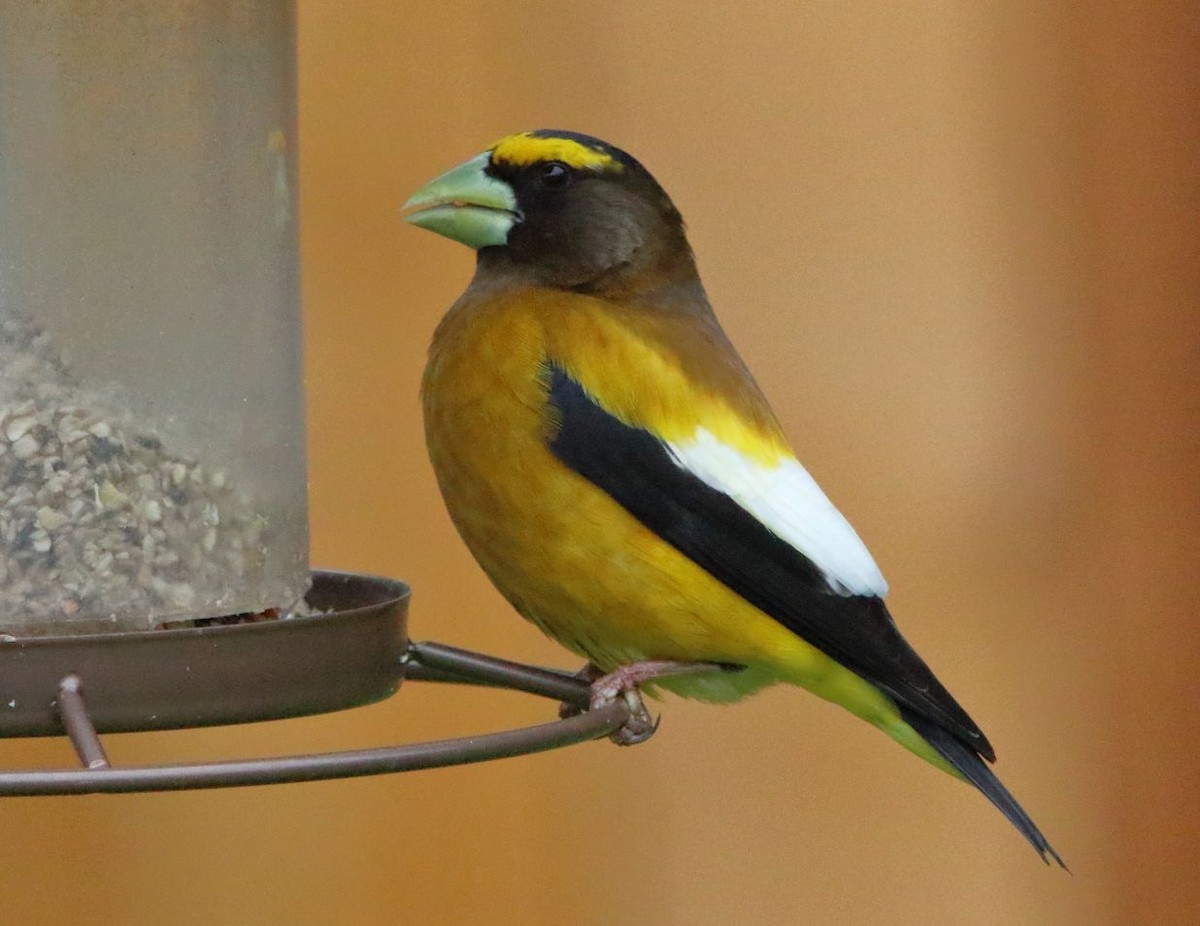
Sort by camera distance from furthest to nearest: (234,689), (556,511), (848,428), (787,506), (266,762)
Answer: (848,428)
(787,506)
(556,511)
(234,689)
(266,762)

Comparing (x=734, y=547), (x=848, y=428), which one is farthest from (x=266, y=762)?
(x=848, y=428)

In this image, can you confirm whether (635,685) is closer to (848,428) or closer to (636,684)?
(636,684)

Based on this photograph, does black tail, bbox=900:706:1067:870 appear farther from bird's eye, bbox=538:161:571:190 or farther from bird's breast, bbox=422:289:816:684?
bird's eye, bbox=538:161:571:190

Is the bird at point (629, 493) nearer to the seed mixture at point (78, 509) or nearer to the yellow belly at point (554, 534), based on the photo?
the yellow belly at point (554, 534)

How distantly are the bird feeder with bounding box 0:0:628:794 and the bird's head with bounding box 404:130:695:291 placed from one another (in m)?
0.43

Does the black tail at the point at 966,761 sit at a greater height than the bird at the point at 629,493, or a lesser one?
lesser

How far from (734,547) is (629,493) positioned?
13 centimetres

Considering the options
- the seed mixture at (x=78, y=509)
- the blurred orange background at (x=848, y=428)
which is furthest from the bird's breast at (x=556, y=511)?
the blurred orange background at (x=848, y=428)

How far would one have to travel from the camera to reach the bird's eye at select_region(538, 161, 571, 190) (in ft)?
6.39

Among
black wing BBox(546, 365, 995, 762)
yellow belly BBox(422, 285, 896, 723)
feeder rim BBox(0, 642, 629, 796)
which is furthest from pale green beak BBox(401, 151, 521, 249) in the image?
feeder rim BBox(0, 642, 629, 796)

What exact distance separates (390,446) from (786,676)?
1131 mm

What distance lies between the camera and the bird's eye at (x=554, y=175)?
1948 mm

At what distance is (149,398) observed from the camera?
142cm

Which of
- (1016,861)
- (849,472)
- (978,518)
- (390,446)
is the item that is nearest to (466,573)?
(390,446)
